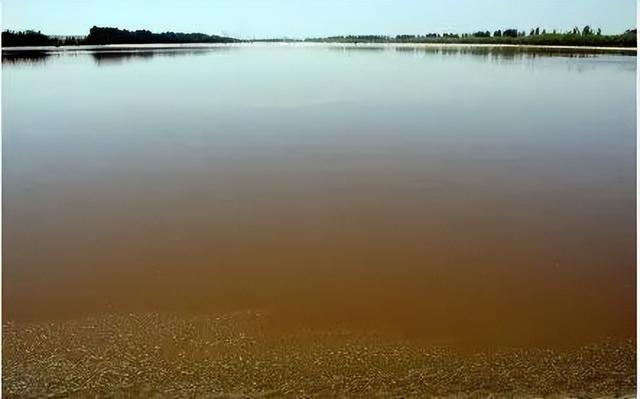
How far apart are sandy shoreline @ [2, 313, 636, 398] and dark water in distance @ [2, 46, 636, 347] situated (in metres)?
0.15

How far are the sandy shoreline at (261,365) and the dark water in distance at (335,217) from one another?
15cm

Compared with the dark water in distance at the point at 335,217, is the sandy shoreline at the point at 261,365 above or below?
below

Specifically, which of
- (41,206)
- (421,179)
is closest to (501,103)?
(421,179)

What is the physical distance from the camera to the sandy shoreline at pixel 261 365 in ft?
7.57

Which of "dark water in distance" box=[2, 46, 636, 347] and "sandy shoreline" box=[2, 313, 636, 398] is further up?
"dark water in distance" box=[2, 46, 636, 347]

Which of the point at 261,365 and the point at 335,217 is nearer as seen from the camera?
the point at 261,365

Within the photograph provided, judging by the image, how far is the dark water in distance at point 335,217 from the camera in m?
3.04

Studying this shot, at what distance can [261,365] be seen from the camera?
8.15 feet

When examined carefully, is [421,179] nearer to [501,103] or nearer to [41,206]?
[41,206]

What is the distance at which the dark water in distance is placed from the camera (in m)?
3.04

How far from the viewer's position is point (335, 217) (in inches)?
164

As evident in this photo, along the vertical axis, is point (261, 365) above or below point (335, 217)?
below

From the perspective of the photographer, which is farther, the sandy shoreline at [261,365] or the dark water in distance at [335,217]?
the dark water in distance at [335,217]

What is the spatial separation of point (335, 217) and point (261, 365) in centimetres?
182
